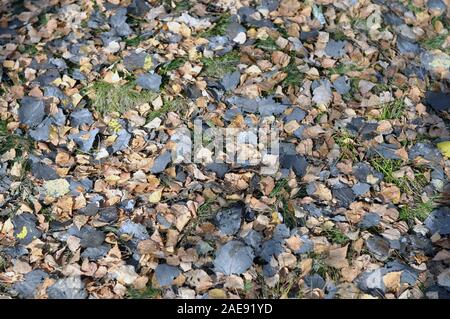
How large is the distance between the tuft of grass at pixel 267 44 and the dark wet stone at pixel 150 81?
2.62 ft

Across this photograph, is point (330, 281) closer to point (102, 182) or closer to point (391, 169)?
point (391, 169)

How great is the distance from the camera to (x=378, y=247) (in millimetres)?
3223

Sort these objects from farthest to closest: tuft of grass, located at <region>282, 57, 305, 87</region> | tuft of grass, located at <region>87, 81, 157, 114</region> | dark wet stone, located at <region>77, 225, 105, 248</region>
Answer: tuft of grass, located at <region>282, 57, 305, 87</region>, tuft of grass, located at <region>87, 81, 157, 114</region>, dark wet stone, located at <region>77, 225, 105, 248</region>

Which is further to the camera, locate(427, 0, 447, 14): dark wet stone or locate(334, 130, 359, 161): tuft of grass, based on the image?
locate(427, 0, 447, 14): dark wet stone

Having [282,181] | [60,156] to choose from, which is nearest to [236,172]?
[282,181]

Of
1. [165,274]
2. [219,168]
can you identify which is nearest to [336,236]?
[219,168]

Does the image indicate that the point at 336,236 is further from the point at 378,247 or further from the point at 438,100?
the point at 438,100

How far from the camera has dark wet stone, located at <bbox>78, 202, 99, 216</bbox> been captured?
3412 mm

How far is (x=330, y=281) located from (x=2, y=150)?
2203mm

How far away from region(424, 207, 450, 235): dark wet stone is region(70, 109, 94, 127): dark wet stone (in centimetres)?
222

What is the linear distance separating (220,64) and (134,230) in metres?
1.44

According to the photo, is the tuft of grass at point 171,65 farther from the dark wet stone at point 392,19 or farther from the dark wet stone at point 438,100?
the dark wet stone at point 438,100

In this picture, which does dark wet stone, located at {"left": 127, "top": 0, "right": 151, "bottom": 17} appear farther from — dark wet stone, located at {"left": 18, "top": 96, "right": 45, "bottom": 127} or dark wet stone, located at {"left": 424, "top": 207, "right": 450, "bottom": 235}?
dark wet stone, located at {"left": 424, "top": 207, "right": 450, "bottom": 235}

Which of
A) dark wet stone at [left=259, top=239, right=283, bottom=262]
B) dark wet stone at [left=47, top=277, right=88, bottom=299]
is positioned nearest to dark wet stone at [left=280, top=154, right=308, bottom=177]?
dark wet stone at [left=259, top=239, right=283, bottom=262]
